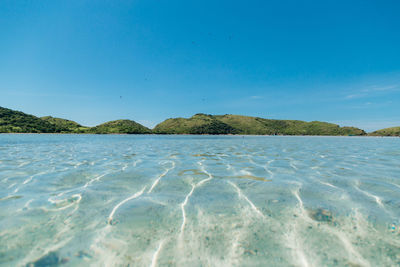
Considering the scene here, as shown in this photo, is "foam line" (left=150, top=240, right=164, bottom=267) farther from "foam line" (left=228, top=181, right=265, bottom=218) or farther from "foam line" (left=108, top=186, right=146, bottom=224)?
"foam line" (left=228, top=181, right=265, bottom=218)

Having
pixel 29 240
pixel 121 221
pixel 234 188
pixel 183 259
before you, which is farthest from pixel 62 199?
pixel 234 188

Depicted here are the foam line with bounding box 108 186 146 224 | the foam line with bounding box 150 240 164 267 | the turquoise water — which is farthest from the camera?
the foam line with bounding box 108 186 146 224

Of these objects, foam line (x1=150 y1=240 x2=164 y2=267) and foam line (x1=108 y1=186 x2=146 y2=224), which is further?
foam line (x1=108 y1=186 x2=146 y2=224)

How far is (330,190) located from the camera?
5.71 meters

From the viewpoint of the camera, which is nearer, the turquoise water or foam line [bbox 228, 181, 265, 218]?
the turquoise water

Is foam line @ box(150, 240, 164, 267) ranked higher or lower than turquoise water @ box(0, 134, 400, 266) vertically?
lower

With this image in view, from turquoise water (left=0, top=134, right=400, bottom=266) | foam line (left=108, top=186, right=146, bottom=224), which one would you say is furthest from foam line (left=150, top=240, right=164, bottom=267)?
foam line (left=108, top=186, right=146, bottom=224)

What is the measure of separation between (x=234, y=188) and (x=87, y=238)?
13.4 feet

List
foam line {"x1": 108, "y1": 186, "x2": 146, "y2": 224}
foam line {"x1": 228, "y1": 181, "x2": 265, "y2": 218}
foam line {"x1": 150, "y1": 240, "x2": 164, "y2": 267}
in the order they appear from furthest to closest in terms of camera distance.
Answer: foam line {"x1": 228, "y1": 181, "x2": 265, "y2": 218} < foam line {"x1": 108, "y1": 186, "x2": 146, "y2": 224} < foam line {"x1": 150, "y1": 240, "x2": 164, "y2": 267}

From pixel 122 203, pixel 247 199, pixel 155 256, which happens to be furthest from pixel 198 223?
pixel 122 203

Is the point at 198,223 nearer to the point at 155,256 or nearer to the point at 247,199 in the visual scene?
the point at 155,256

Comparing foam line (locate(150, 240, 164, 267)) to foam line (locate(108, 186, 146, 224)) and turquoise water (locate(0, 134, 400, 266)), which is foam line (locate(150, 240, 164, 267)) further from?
foam line (locate(108, 186, 146, 224))

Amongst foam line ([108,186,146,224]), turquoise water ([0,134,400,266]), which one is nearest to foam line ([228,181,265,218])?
turquoise water ([0,134,400,266])

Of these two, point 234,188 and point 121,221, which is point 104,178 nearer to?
point 121,221
